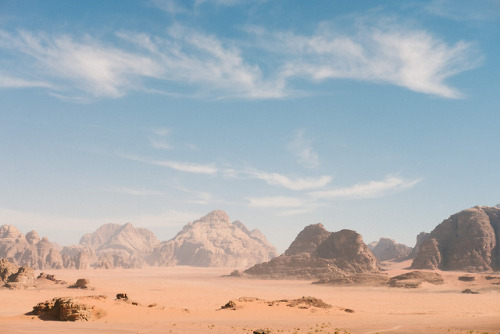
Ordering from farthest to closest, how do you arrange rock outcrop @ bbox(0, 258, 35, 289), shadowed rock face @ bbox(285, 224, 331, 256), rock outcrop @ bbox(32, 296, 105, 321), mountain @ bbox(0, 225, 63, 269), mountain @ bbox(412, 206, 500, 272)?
mountain @ bbox(0, 225, 63, 269), shadowed rock face @ bbox(285, 224, 331, 256), mountain @ bbox(412, 206, 500, 272), rock outcrop @ bbox(0, 258, 35, 289), rock outcrop @ bbox(32, 296, 105, 321)

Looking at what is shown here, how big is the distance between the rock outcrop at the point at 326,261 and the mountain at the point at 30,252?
90087 millimetres

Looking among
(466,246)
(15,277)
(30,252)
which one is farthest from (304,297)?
(30,252)

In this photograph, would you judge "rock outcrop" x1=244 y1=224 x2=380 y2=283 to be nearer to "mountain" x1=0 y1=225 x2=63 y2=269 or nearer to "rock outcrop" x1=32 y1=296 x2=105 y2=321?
"rock outcrop" x1=32 y1=296 x2=105 y2=321

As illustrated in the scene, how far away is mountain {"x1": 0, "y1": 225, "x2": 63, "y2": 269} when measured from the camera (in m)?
158

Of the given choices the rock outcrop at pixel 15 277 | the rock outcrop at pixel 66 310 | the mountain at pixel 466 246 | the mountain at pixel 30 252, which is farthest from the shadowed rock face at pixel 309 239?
the mountain at pixel 30 252

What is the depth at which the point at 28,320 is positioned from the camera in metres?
29.6

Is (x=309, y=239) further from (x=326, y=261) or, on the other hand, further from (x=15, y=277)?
(x=15, y=277)

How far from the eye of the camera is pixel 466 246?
366ft

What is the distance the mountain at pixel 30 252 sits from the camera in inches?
6230

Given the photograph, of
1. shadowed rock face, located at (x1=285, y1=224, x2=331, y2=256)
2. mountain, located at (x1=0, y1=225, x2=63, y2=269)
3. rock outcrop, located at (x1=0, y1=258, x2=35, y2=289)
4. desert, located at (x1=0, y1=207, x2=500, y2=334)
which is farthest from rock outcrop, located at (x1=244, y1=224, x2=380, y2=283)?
mountain, located at (x1=0, y1=225, x2=63, y2=269)

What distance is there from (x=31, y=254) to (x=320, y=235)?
4615 inches

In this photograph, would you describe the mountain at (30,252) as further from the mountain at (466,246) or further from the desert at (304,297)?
the mountain at (466,246)

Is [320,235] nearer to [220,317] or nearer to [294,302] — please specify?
[294,302]

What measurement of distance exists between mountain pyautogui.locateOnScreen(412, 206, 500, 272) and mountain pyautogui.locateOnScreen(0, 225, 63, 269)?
139 metres
